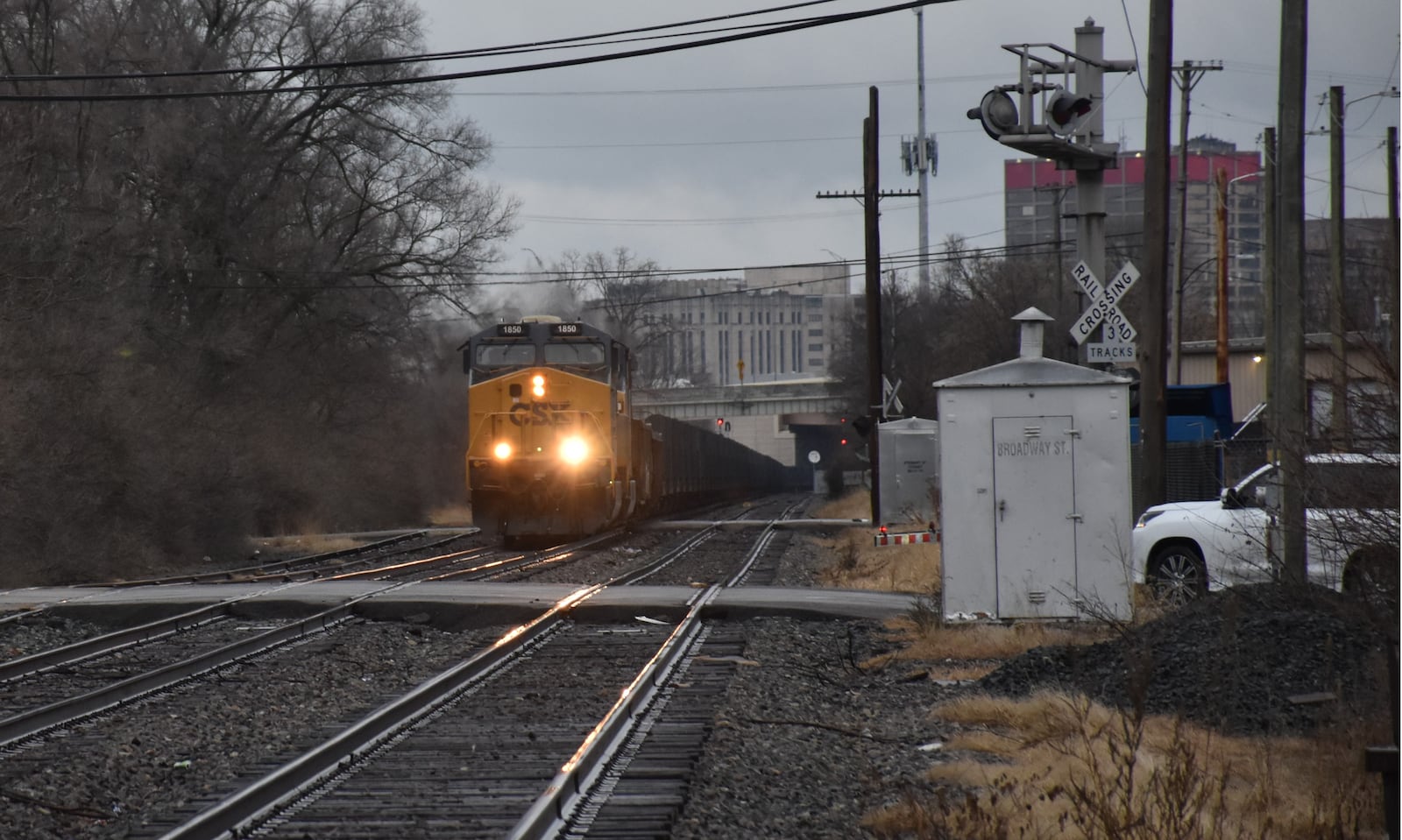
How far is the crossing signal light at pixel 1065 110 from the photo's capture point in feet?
50.0

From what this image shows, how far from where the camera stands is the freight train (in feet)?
84.0

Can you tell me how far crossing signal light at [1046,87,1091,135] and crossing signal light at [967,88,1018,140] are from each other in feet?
1.42

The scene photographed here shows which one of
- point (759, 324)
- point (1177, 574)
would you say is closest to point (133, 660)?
point (1177, 574)

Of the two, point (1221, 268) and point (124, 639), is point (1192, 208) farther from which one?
point (124, 639)

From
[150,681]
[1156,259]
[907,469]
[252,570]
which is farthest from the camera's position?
[907,469]

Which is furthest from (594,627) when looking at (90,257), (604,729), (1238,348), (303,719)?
(1238,348)

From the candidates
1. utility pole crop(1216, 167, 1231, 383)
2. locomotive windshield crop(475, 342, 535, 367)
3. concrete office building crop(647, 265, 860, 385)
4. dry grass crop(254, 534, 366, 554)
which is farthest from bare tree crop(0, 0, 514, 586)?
concrete office building crop(647, 265, 860, 385)

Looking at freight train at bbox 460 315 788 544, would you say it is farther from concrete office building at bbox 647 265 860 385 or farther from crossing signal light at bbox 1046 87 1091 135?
concrete office building at bbox 647 265 860 385

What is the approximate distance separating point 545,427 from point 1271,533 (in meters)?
15.1

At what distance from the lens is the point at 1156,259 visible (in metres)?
15.2

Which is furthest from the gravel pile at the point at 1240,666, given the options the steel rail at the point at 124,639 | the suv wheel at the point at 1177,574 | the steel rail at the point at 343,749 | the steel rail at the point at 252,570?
the steel rail at the point at 252,570

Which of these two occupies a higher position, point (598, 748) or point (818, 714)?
point (598, 748)

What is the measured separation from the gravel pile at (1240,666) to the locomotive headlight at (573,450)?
1583 cm

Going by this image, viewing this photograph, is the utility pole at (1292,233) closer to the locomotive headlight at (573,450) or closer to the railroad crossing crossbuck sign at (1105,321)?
the railroad crossing crossbuck sign at (1105,321)
